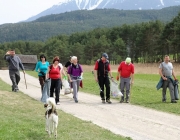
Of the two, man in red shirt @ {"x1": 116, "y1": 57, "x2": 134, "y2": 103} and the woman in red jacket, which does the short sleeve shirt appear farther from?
the woman in red jacket

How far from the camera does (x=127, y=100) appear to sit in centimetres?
1537

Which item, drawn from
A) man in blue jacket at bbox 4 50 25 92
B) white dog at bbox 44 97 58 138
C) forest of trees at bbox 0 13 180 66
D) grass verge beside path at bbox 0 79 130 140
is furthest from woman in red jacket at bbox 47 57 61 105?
forest of trees at bbox 0 13 180 66

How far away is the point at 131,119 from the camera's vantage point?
11008 millimetres

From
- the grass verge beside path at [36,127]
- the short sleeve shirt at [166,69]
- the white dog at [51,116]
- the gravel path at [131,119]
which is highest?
the short sleeve shirt at [166,69]

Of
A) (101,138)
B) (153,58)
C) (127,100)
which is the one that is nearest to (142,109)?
(127,100)

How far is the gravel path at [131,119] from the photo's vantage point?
29.6 feet

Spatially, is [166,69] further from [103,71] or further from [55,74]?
[55,74]

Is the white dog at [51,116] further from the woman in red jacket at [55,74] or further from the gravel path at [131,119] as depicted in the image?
the woman in red jacket at [55,74]

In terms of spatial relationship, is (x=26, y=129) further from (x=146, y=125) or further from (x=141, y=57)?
(x=141, y=57)

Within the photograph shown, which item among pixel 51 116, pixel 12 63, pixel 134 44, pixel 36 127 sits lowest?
pixel 36 127

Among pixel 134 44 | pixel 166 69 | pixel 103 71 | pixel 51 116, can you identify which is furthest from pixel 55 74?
pixel 134 44

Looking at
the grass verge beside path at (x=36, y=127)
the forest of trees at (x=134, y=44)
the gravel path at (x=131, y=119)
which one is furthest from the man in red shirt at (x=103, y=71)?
the forest of trees at (x=134, y=44)

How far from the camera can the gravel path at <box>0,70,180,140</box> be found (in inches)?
355

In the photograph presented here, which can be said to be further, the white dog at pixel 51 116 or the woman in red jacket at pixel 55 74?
the woman in red jacket at pixel 55 74
